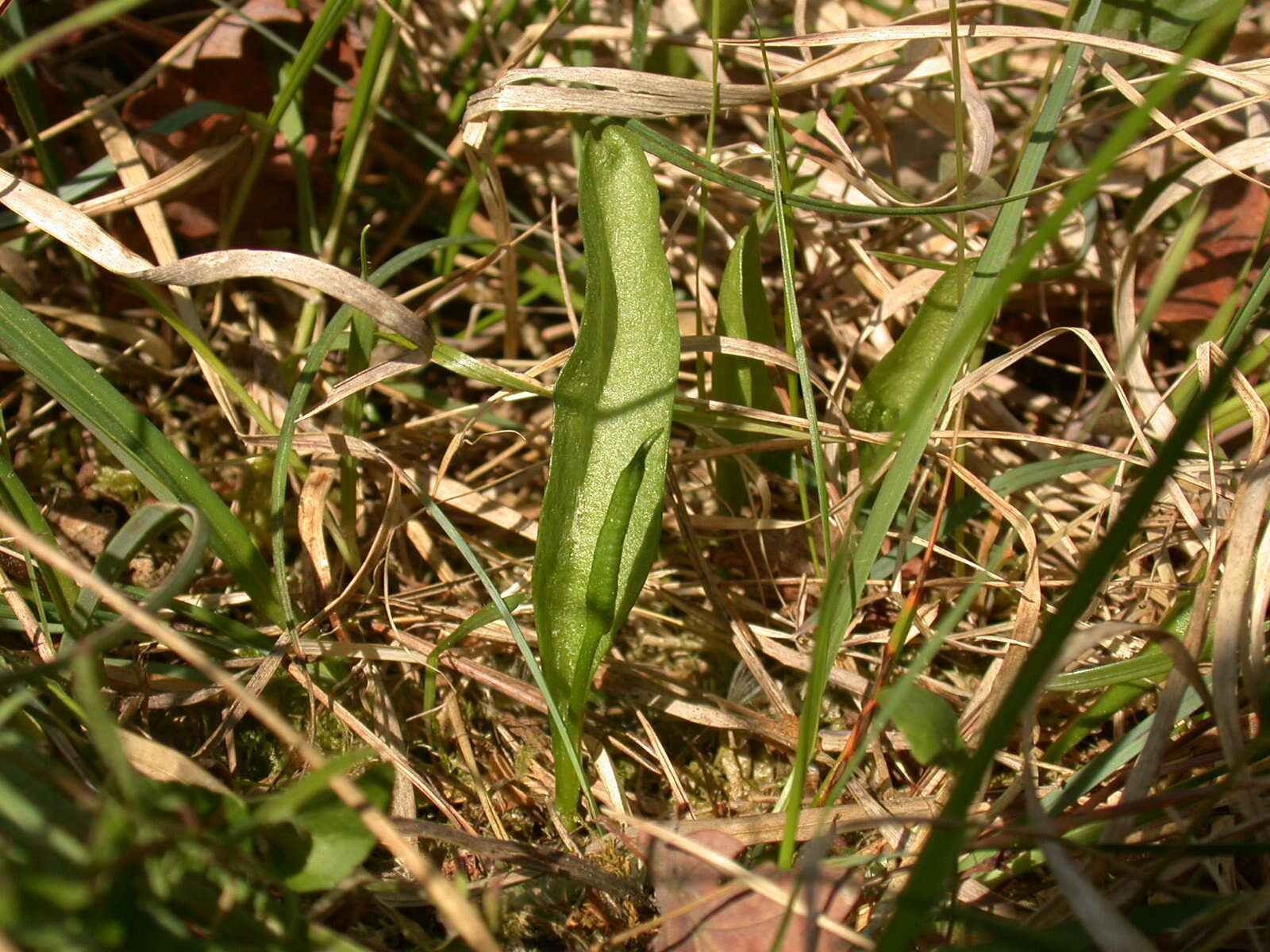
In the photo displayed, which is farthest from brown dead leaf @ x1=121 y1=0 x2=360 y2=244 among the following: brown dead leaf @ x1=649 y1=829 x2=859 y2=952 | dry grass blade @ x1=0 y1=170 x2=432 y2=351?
brown dead leaf @ x1=649 y1=829 x2=859 y2=952

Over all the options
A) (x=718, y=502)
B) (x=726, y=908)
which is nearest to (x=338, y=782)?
(x=726, y=908)

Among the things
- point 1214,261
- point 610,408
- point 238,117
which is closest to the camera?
point 610,408

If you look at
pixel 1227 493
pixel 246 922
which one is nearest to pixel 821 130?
pixel 1227 493

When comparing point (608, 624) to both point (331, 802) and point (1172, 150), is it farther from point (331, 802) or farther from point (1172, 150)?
point (1172, 150)

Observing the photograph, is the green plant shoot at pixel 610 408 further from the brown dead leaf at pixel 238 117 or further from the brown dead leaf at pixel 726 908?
the brown dead leaf at pixel 238 117

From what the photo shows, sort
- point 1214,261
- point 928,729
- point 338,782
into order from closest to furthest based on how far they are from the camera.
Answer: point 338,782
point 928,729
point 1214,261

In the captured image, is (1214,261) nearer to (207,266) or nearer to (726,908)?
(726,908)
